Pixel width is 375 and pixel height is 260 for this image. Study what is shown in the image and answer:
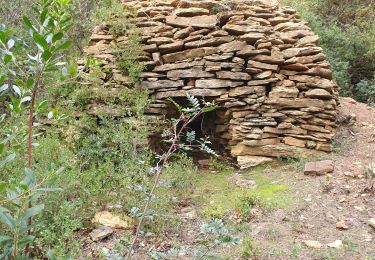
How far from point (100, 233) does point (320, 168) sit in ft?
9.58

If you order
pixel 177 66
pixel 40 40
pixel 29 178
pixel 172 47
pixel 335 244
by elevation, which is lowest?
pixel 335 244

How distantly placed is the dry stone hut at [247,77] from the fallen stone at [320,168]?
43 cm

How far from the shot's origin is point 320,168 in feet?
15.0

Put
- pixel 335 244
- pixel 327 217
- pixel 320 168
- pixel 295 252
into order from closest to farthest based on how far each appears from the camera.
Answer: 1. pixel 295 252
2. pixel 335 244
3. pixel 327 217
4. pixel 320 168

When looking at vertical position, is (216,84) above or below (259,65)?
below

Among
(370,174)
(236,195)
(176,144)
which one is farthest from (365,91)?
(176,144)

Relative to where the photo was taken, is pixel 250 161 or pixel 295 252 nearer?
pixel 295 252

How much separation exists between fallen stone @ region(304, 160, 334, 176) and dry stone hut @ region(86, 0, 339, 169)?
43 centimetres

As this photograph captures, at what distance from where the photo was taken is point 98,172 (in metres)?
4.16

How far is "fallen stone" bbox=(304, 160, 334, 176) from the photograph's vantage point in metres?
4.56

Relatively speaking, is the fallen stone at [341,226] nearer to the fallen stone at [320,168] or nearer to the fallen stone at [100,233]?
the fallen stone at [320,168]

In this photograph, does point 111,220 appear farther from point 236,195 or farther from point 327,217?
point 327,217

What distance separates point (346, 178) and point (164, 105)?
2751 mm

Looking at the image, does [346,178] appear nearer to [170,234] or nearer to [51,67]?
[170,234]
